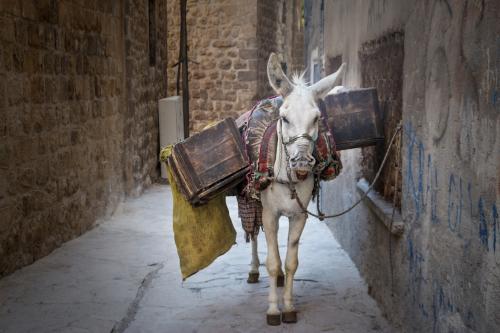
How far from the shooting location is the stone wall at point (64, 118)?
622 centimetres

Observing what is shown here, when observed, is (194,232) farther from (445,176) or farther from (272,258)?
(445,176)

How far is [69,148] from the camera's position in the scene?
7617 mm

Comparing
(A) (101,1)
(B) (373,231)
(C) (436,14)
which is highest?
(A) (101,1)

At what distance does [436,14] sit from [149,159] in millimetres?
8305

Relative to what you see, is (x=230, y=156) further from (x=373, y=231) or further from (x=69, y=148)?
(x=69, y=148)

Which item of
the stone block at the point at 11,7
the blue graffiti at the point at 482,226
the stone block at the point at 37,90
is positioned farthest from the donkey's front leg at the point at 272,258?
the stone block at the point at 11,7

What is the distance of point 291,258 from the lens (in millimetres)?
5121

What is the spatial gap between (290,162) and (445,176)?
1.13 m

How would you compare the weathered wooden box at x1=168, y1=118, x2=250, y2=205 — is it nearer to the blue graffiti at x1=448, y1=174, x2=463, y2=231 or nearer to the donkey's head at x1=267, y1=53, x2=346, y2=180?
the donkey's head at x1=267, y1=53, x2=346, y2=180

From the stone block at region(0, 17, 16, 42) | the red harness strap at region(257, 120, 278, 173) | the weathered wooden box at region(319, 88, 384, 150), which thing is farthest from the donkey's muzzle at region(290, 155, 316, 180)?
the stone block at region(0, 17, 16, 42)

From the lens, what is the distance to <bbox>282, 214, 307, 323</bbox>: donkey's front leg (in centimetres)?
504

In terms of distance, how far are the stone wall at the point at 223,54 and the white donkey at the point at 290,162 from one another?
10.1m

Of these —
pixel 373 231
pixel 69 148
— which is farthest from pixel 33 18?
pixel 373 231

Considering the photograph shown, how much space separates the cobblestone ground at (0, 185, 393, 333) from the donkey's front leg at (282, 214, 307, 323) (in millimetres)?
93
